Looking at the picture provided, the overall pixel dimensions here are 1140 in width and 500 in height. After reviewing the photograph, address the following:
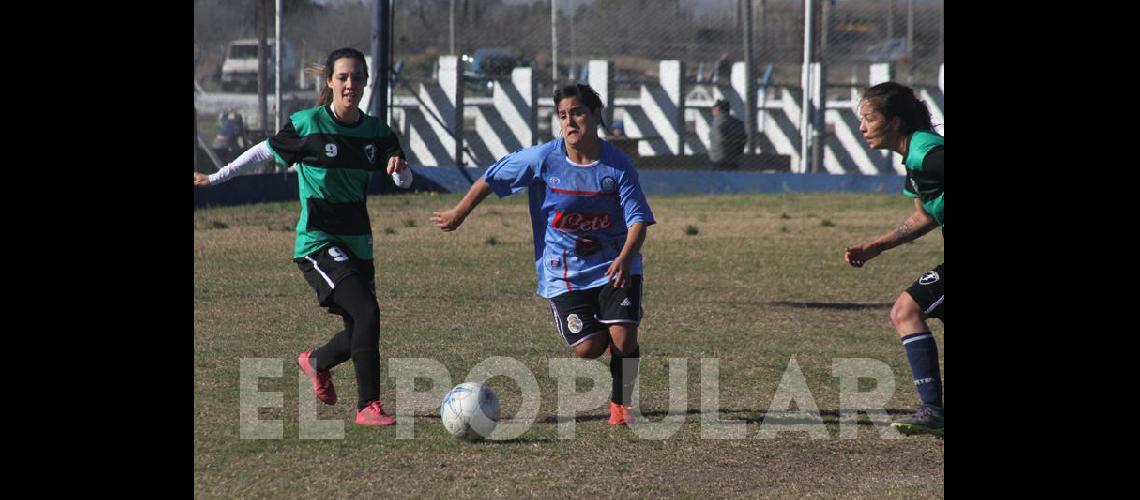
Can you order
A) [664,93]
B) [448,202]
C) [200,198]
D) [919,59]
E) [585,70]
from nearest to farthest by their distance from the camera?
[200,198], [448,202], [664,93], [585,70], [919,59]

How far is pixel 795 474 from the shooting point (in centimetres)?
604

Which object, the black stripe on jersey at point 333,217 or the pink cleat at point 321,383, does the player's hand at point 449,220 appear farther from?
the pink cleat at point 321,383

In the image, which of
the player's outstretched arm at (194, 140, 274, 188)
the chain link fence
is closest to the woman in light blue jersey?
the player's outstretched arm at (194, 140, 274, 188)

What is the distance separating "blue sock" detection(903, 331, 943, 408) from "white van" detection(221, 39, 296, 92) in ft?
49.8

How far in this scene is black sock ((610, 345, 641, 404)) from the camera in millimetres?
6984

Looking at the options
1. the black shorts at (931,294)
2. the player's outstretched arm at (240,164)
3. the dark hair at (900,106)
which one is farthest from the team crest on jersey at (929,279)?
the player's outstretched arm at (240,164)

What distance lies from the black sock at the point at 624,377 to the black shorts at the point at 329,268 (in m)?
1.19

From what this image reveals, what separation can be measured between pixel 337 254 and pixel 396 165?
50 cm

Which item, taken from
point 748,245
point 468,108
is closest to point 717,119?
point 468,108

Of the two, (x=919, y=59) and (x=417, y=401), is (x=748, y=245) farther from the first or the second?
(x=919, y=59)

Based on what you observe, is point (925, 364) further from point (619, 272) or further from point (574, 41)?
point (574, 41)

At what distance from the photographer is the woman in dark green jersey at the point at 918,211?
667cm

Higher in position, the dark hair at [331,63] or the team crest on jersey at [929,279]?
the dark hair at [331,63]
